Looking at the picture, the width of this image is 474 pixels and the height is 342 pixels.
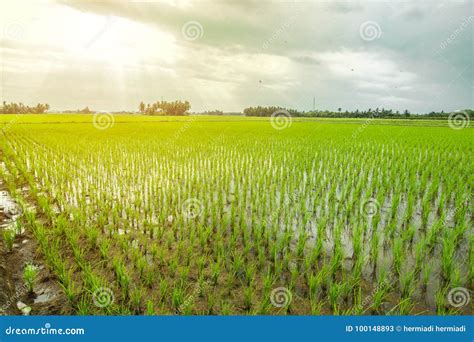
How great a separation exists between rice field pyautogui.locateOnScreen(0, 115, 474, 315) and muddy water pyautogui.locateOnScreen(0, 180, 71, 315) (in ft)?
0.23

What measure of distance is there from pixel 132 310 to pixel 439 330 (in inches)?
99.4

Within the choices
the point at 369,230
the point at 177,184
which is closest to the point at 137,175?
the point at 177,184

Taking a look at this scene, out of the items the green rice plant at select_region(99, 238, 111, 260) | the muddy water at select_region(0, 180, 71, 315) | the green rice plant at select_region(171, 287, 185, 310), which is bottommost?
the muddy water at select_region(0, 180, 71, 315)

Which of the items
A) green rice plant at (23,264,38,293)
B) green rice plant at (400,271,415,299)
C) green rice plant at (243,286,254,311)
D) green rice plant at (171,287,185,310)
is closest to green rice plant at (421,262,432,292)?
green rice plant at (400,271,415,299)

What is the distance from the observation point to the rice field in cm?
266

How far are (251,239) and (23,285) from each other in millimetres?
2442

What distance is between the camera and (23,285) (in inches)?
116

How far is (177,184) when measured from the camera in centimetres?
617

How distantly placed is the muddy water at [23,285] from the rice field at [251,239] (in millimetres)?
70

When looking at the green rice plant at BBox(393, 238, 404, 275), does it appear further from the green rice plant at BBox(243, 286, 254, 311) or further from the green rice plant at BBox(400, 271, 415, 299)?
the green rice plant at BBox(243, 286, 254, 311)

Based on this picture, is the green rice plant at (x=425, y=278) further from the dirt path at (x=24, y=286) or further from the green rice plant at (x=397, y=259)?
the dirt path at (x=24, y=286)

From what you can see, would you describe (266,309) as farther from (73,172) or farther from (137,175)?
(73,172)

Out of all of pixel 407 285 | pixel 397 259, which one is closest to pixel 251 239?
pixel 397 259

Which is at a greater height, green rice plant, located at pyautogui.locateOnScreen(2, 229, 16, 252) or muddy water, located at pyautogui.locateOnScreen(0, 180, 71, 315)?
green rice plant, located at pyautogui.locateOnScreen(2, 229, 16, 252)
